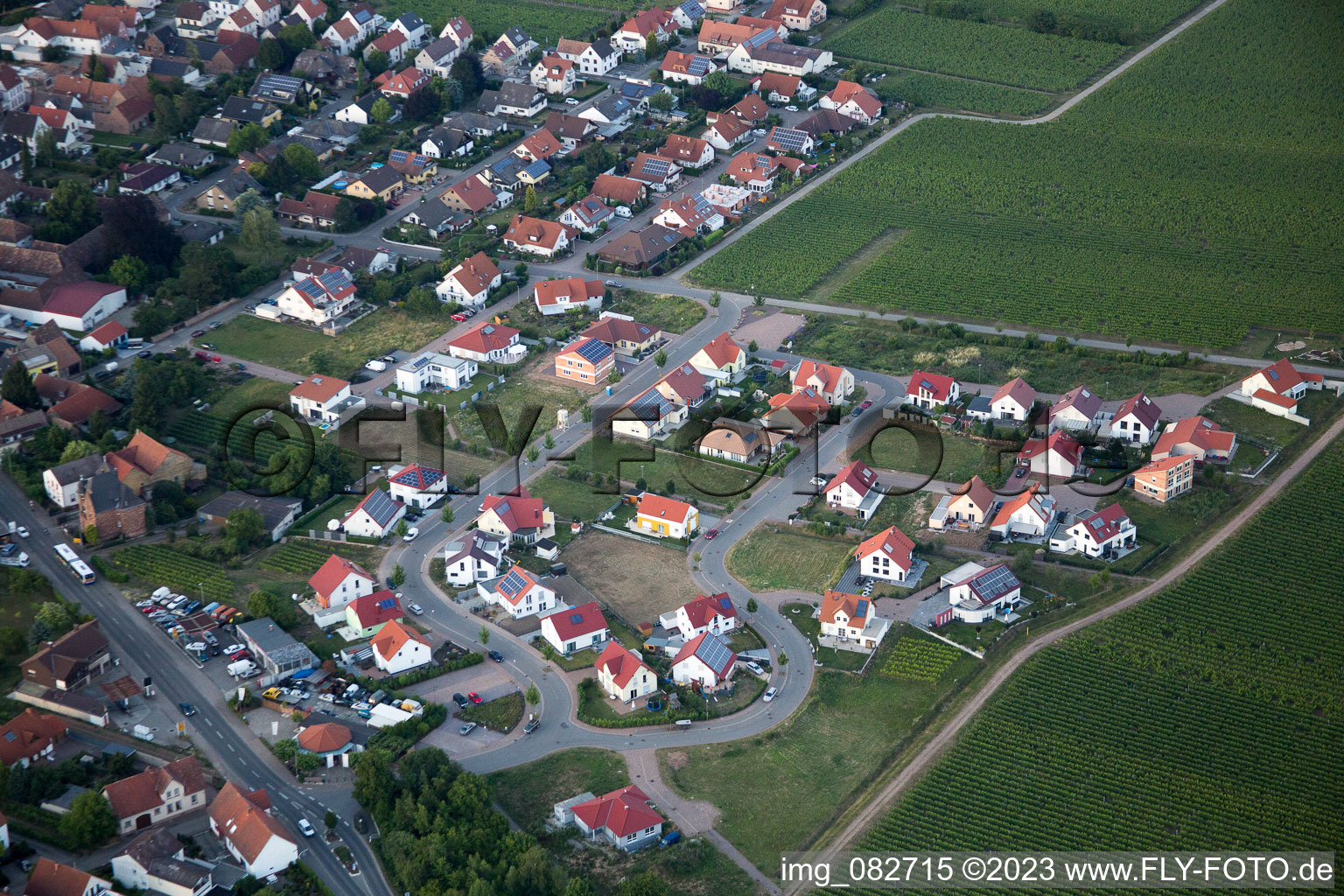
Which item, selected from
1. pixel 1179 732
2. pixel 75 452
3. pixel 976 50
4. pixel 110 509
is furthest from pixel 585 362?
pixel 976 50

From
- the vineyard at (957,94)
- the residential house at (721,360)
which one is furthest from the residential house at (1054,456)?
the vineyard at (957,94)

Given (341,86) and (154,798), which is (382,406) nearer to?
(154,798)

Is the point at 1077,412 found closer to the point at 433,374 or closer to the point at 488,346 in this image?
the point at 488,346

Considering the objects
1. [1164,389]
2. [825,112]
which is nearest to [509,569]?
[1164,389]

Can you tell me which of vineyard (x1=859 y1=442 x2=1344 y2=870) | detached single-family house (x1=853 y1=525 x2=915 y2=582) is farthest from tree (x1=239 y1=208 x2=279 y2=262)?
vineyard (x1=859 y1=442 x2=1344 y2=870)

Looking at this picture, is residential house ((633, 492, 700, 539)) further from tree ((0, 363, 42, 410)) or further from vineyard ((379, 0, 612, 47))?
vineyard ((379, 0, 612, 47))
